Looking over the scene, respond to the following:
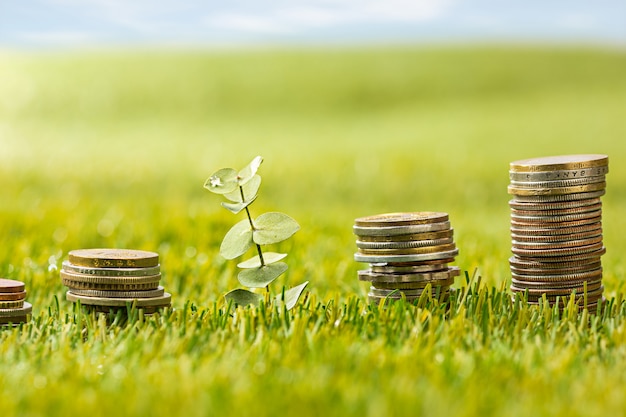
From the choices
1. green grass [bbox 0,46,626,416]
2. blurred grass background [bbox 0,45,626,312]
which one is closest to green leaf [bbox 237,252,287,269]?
green grass [bbox 0,46,626,416]

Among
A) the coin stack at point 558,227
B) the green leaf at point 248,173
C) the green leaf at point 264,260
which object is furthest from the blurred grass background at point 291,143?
the green leaf at point 248,173

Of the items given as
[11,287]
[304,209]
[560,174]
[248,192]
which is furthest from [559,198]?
[304,209]

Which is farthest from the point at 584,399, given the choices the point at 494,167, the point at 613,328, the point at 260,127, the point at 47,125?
the point at 47,125

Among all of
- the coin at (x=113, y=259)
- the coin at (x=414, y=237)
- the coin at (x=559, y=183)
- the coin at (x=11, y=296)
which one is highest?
the coin at (x=559, y=183)

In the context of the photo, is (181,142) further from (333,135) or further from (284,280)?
(284,280)

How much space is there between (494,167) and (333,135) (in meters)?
5.47

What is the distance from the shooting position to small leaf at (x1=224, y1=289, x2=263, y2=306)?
3654 mm

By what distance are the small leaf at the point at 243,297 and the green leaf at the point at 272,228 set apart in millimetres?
270

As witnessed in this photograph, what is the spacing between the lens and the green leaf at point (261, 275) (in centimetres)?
354

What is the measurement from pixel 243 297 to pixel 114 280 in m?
0.57

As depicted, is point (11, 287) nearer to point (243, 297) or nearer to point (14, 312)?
point (14, 312)

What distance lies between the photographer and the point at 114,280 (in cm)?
346

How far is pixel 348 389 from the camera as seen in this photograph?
2.44m

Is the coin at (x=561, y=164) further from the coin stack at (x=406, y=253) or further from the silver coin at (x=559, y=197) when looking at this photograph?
the coin stack at (x=406, y=253)
